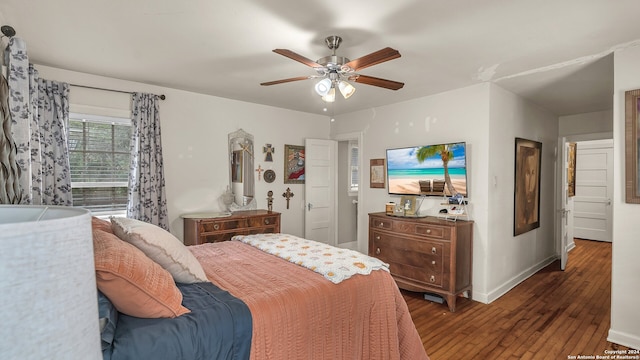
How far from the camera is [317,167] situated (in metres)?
5.47

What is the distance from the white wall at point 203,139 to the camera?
4.05 meters

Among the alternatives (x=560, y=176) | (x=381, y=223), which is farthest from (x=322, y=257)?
(x=560, y=176)

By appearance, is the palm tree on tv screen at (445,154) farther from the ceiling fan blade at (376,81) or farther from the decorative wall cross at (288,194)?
the decorative wall cross at (288,194)

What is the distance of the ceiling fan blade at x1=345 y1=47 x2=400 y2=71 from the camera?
2100mm

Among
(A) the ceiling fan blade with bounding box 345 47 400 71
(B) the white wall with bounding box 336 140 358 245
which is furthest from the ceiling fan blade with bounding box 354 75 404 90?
(B) the white wall with bounding box 336 140 358 245

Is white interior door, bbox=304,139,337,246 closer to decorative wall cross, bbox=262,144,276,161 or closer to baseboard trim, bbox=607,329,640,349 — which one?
decorative wall cross, bbox=262,144,276,161

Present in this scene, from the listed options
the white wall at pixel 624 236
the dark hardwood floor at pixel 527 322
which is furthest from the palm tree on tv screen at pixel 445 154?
the white wall at pixel 624 236

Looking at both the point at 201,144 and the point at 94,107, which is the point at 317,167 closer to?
the point at 201,144

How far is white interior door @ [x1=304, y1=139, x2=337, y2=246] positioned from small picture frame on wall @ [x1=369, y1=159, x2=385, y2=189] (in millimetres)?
834

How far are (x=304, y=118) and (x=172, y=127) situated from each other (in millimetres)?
2152

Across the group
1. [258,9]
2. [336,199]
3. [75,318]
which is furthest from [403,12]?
[336,199]

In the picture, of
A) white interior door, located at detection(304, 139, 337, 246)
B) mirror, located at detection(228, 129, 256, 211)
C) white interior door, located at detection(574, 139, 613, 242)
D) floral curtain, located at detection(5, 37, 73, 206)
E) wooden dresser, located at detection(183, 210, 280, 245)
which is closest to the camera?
floral curtain, located at detection(5, 37, 73, 206)

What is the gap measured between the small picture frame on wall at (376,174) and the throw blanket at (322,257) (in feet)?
7.54

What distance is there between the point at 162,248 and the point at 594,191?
866 cm
